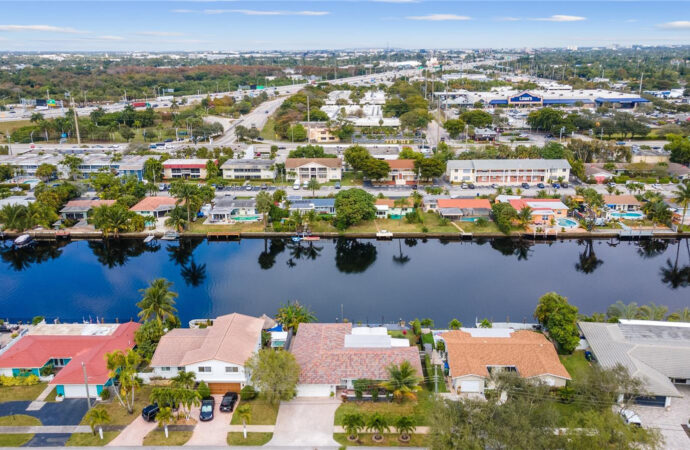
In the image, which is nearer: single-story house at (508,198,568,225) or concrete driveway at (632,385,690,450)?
concrete driveway at (632,385,690,450)

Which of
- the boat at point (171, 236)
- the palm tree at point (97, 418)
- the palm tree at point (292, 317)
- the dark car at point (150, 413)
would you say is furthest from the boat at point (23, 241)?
the dark car at point (150, 413)

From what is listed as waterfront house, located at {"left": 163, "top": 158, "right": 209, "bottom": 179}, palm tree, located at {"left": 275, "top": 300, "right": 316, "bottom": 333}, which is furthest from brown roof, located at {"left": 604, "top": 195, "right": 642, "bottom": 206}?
waterfront house, located at {"left": 163, "top": 158, "right": 209, "bottom": 179}

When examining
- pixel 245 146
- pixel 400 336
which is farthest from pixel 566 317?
pixel 245 146

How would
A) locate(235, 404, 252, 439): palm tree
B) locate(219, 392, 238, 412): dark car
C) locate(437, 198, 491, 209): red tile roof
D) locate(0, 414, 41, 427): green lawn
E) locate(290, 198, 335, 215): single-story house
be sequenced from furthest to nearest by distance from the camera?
locate(437, 198, 491, 209): red tile roof → locate(290, 198, 335, 215): single-story house → locate(219, 392, 238, 412): dark car → locate(0, 414, 41, 427): green lawn → locate(235, 404, 252, 439): palm tree

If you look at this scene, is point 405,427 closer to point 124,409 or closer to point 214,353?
point 214,353

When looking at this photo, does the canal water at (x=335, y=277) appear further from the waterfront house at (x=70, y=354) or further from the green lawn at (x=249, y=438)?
the green lawn at (x=249, y=438)

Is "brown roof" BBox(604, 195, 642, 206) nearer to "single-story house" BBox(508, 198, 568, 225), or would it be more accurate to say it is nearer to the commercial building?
"single-story house" BBox(508, 198, 568, 225)
